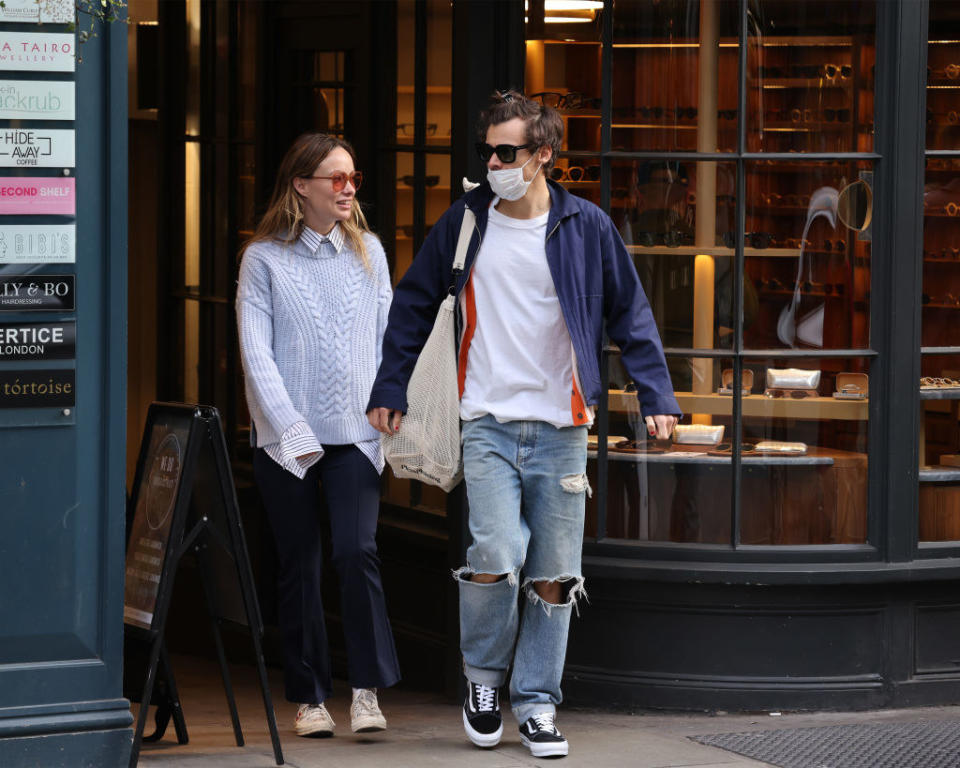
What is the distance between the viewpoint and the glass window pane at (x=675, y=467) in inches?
221

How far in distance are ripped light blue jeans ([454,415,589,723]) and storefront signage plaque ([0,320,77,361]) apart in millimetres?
1188

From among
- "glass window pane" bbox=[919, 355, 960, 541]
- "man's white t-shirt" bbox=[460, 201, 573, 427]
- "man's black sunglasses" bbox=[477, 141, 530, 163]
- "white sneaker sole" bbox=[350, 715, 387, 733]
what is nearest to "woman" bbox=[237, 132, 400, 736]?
"white sneaker sole" bbox=[350, 715, 387, 733]

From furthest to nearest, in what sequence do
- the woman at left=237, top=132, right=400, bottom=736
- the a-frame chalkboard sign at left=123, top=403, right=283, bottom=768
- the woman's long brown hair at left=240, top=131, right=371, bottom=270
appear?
the woman's long brown hair at left=240, top=131, right=371, bottom=270 < the woman at left=237, top=132, right=400, bottom=736 < the a-frame chalkboard sign at left=123, top=403, right=283, bottom=768

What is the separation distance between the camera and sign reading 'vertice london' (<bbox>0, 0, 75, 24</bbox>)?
444cm

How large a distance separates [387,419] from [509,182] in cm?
80

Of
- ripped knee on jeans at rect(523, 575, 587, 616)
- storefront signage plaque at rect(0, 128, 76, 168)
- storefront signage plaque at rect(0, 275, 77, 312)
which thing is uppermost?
storefront signage plaque at rect(0, 128, 76, 168)

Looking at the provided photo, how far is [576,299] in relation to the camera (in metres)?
4.87

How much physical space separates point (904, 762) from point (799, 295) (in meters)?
1.59

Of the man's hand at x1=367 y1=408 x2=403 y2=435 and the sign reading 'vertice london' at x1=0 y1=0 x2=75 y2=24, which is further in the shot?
the man's hand at x1=367 y1=408 x2=403 y2=435

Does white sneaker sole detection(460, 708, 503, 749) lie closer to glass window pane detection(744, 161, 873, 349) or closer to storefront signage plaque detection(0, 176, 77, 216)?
glass window pane detection(744, 161, 873, 349)

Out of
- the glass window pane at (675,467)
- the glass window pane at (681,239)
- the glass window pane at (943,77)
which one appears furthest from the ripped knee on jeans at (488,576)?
the glass window pane at (943,77)

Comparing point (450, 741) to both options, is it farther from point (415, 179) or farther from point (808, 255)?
point (415, 179)

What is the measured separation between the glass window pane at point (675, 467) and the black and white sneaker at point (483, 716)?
87 cm

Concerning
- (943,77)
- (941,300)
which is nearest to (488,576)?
(941,300)
